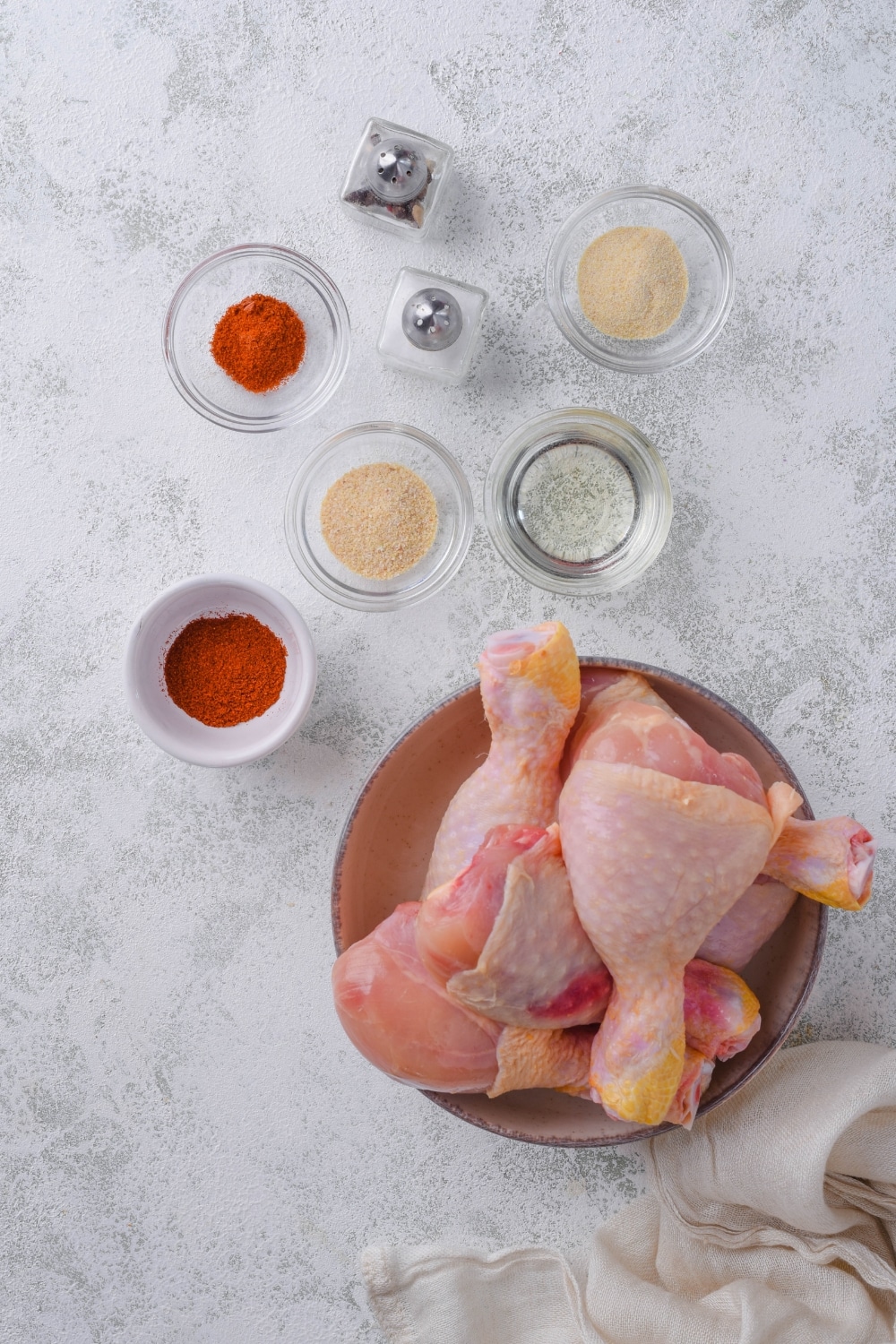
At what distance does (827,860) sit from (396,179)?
86cm

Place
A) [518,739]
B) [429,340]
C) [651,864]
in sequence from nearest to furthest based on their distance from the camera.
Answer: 1. [651,864]
2. [518,739]
3. [429,340]

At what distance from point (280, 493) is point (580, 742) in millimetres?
475

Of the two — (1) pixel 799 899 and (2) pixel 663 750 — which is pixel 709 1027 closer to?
(1) pixel 799 899

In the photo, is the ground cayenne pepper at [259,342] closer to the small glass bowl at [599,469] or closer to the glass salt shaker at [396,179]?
the glass salt shaker at [396,179]

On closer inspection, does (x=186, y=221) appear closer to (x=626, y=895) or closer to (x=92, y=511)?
(x=92, y=511)

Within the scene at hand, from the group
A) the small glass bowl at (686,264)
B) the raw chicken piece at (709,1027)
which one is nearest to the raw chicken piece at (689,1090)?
the raw chicken piece at (709,1027)

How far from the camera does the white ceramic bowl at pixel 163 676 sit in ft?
3.59

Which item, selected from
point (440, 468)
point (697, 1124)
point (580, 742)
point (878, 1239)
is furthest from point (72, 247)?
point (878, 1239)

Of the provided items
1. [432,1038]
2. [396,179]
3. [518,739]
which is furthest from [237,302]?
[432,1038]

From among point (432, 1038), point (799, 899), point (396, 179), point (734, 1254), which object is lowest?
point (734, 1254)

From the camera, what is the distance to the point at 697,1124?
1.13 meters

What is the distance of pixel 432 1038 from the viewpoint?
0.93 meters

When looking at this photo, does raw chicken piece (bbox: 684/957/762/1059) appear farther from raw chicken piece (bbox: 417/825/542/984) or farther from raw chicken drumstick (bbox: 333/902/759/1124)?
raw chicken piece (bbox: 417/825/542/984)

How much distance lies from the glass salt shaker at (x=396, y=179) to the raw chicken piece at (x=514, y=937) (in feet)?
2.35
